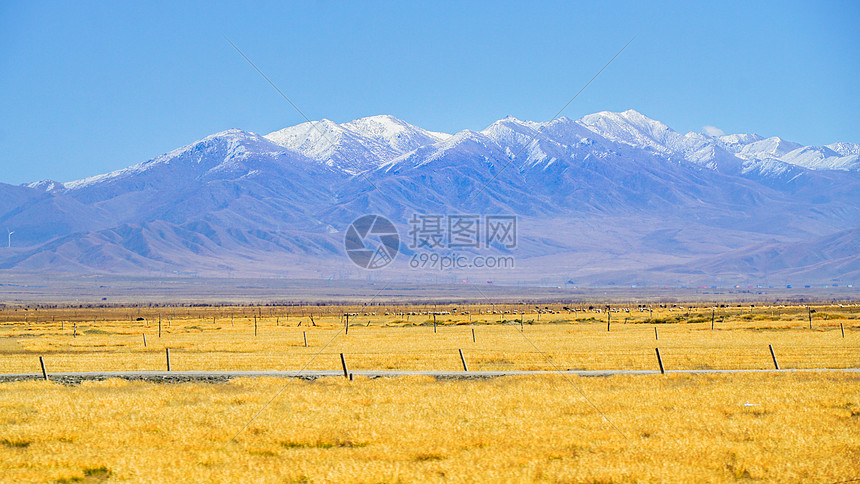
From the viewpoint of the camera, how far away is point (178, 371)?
30812mm

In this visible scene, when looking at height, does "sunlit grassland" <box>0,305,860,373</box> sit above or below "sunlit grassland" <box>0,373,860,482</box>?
below

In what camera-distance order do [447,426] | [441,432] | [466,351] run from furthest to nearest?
1. [466,351]
2. [447,426]
3. [441,432]

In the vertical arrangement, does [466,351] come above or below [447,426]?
below

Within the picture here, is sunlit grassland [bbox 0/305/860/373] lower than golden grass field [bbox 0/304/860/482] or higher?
lower

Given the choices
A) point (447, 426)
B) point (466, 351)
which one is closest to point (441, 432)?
point (447, 426)

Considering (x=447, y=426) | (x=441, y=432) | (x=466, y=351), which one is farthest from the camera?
(x=466, y=351)

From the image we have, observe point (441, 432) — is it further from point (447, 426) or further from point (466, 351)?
point (466, 351)

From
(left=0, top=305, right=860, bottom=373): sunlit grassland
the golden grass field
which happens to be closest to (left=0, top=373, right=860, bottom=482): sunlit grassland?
the golden grass field

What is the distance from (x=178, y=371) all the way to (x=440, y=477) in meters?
19.4

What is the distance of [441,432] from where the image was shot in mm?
17828

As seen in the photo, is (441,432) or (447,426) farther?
(447,426)

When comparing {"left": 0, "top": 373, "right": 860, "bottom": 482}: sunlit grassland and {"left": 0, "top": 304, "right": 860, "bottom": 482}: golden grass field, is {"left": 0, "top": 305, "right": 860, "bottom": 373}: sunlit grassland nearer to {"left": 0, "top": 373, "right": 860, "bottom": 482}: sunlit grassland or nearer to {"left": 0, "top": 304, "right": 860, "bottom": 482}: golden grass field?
{"left": 0, "top": 304, "right": 860, "bottom": 482}: golden grass field

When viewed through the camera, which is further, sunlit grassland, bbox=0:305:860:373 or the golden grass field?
sunlit grassland, bbox=0:305:860:373

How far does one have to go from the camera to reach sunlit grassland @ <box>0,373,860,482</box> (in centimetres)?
1449
